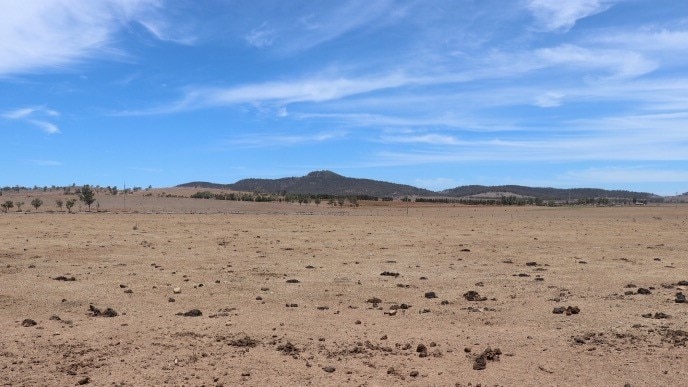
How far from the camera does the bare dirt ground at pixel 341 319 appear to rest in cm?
773

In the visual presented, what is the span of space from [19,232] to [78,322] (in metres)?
21.1

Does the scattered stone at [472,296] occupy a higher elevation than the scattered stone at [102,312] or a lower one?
higher

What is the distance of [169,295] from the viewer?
12.7m

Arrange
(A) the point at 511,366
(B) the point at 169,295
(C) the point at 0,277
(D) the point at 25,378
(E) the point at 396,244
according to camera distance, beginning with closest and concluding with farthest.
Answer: (D) the point at 25,378 → (A) the point at 511,366 → (B) the point at 169,295 → (C) the point at 0,277 → (E) the point at 396,244

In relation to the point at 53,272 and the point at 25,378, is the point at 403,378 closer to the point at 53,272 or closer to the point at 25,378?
the point at 25,378

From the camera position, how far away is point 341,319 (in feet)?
34.5

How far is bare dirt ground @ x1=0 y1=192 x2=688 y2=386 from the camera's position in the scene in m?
7.73

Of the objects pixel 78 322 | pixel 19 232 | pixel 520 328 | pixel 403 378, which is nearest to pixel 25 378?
pixel 78 322

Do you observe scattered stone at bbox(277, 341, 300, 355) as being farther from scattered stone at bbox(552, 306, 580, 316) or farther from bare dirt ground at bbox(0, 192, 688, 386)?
scattered stone at bbox(552, 306, 580, 316)

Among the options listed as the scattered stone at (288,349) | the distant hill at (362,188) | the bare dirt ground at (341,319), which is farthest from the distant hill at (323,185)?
the scattered stone at (288,349)

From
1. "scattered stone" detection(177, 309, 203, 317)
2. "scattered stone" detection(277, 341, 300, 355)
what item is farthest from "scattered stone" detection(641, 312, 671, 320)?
"scattered stone" detection(177, 309, 203, 317)

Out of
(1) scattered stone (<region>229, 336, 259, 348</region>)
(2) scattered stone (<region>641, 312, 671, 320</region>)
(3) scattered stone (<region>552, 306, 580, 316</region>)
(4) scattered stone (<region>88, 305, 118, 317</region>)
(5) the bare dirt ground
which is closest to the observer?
(5) the bare dirt ground

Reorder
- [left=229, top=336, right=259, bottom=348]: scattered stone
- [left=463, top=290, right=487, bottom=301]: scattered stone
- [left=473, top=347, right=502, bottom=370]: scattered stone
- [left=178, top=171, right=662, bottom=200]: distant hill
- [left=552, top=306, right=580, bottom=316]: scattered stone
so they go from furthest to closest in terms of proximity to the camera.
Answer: [left=178, top=171, right=662, bottom=200]: distant hill
[left=463, top=290, right=487, bottom=301]: scattered stone
[left=552, top=306, right=580, bottom=316]: scattered stone
[left=229, top=336, right=259, bottom=348]: scattered stone
[left=473, top=347, right=502, bottom=370]: scattered stone

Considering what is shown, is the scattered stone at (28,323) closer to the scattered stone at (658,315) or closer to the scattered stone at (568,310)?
the scattered stone at (568,310)
